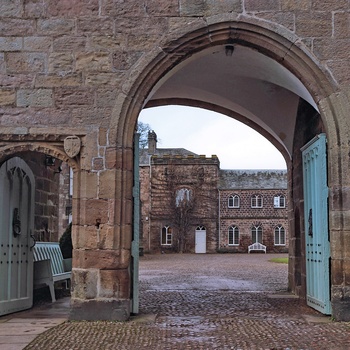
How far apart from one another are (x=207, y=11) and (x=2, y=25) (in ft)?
8.91

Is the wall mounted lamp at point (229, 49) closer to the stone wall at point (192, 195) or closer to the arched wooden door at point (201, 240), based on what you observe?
the stone wall at point (192, 195)

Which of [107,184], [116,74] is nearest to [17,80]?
[116,74]

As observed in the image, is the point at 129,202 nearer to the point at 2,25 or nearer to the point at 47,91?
the point at 47,91

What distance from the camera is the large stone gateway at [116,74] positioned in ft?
22.8

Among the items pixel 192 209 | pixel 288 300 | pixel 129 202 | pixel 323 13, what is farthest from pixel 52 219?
pixel 192 209

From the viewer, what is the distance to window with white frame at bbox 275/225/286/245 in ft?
135

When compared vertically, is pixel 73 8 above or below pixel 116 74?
above

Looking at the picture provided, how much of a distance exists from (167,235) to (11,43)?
33.7 meters

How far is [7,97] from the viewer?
23.5ft

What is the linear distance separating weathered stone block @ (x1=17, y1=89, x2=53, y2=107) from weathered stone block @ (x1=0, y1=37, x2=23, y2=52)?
585 millimetres

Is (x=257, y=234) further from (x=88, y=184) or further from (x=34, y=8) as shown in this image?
(x=34, y=8)

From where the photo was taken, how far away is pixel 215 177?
1629 inches

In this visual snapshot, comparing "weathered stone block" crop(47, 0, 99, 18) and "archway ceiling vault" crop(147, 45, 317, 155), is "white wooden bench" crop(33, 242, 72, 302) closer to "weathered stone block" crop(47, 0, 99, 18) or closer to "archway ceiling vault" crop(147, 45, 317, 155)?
"archway ceiling vault" crop(147, 45, 317, 155)

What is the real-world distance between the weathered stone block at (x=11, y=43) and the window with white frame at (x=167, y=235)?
33578 mm
